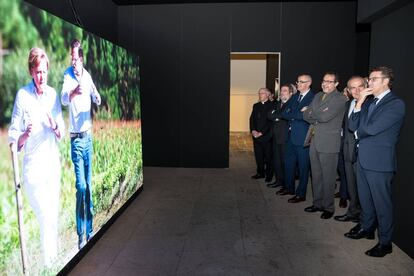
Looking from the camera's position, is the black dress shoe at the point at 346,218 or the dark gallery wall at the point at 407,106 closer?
the dark gallery wall at the point at 407,106

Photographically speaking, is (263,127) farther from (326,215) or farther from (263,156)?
(326,215)

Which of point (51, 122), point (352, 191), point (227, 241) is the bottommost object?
point (227, 241)

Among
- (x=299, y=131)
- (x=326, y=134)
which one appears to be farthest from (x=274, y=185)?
(x=326, y=134)

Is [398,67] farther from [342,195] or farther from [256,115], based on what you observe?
[256,115]

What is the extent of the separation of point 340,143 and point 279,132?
4.04 ft

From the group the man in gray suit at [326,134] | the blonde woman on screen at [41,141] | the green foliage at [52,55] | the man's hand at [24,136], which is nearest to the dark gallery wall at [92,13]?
the green foliage at [52,55]

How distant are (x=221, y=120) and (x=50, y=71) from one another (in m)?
4.83

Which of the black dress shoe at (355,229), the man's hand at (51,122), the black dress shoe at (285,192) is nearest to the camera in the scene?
the man's hand at (51,122)

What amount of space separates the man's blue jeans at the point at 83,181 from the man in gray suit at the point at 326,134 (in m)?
2.56

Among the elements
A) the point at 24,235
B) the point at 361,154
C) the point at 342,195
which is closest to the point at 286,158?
the point at 342,195

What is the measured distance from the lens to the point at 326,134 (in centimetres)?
425

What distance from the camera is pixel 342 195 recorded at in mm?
4996

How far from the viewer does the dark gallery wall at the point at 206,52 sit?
693cm

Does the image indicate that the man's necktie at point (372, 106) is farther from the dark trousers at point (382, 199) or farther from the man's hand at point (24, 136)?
the man's hand at point (24, 136)
